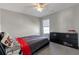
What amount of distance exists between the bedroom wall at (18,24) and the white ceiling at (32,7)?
5cm

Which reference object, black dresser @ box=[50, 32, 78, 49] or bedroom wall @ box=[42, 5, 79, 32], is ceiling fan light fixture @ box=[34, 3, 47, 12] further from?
black dresser @ box=[50, 32, 78, 49]

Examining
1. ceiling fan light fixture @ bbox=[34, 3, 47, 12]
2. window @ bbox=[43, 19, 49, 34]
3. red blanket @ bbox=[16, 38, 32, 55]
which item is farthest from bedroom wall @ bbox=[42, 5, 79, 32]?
red blanket @ bbox=[16, 38, 32, 55]

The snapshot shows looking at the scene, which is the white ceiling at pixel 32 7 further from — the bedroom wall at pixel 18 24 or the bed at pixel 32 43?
the bed at pixel 32 43

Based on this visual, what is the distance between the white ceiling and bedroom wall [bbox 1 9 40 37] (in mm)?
52

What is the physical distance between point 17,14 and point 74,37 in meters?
0.81

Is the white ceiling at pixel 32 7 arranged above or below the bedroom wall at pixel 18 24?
above

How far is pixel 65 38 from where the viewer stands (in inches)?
47.8

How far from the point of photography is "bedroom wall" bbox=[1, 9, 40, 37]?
1.05 meters

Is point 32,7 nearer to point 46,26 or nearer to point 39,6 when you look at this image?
point 39,6

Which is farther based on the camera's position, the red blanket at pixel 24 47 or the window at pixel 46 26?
the window at pixel 46 26

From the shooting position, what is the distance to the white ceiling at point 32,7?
3.46 feet

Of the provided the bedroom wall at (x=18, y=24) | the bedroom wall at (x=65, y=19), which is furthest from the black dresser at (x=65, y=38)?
the bedroom wall at (x=18, y=24)
